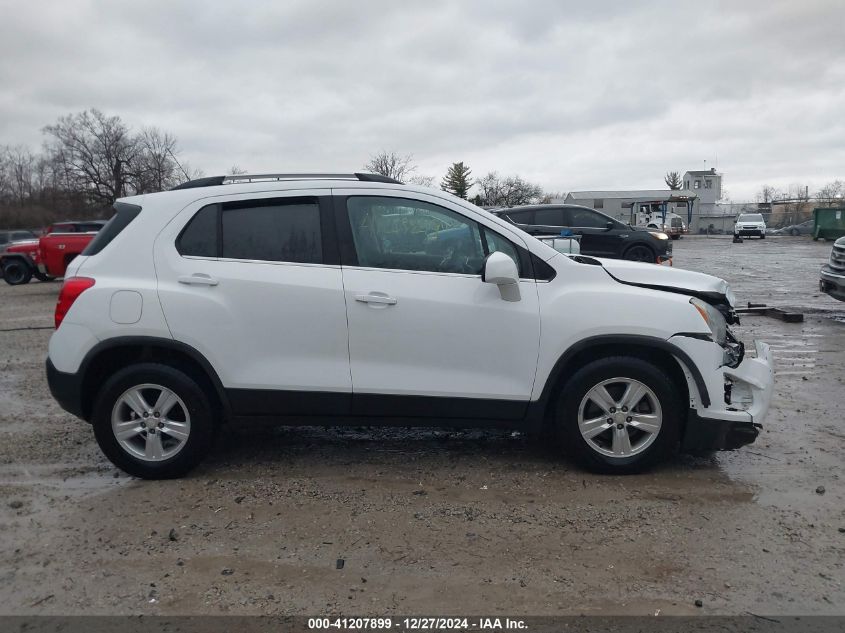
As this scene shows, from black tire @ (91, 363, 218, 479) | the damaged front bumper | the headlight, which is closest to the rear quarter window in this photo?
black tire @ (91, 363, 218, 479)

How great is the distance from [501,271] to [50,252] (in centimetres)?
1560

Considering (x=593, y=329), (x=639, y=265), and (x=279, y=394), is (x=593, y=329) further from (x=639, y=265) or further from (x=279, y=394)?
(x=279, y=394)

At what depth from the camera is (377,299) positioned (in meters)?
4.28

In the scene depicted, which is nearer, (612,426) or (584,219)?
(612,426)

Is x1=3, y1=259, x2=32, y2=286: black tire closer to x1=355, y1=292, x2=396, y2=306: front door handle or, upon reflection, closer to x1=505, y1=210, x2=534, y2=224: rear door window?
x1=505, y1=210, x2=534, y2=224: rear door window

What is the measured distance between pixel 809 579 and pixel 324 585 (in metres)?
2.28

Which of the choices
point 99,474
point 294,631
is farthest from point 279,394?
point 294,631

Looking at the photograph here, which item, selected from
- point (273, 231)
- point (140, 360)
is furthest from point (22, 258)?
point (273, 231)

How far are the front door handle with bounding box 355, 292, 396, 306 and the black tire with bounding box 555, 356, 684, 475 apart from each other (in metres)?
1.24

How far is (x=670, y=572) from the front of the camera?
3.30 m

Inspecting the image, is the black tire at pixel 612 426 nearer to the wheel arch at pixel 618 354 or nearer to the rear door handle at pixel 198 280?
the wheel arch at pixel 618 354

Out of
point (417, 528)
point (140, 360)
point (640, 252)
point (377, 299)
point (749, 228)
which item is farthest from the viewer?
point (749, 228)

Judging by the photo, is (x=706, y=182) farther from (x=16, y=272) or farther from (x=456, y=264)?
(x=456, y=264)

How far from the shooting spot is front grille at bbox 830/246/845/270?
10.3m
